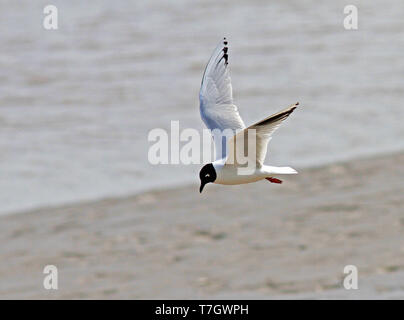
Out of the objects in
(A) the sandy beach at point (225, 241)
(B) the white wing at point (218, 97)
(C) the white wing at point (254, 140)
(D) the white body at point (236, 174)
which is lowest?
(A) the sandy beach at point (225, 241)

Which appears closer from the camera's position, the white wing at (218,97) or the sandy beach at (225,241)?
the white wing at (218,97)

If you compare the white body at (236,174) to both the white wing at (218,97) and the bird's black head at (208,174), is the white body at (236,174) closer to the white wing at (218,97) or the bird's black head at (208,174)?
the bird's black head at (208,174)

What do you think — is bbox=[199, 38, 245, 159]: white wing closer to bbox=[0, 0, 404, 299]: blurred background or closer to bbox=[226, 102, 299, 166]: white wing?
bbox=[226, 102, 299, 166]: white wing

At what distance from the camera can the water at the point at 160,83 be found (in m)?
13.4

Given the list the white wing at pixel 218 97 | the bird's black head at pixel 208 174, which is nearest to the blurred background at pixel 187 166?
the white wing at pixel 218 97

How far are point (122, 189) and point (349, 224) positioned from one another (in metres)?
2.92

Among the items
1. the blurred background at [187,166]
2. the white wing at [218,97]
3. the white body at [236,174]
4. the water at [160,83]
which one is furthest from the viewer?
the water at [160,83]

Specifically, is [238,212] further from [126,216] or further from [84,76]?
[84,76]

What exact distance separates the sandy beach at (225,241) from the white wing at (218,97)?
204 inches

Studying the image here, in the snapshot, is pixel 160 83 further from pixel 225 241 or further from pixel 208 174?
pixel 208 174

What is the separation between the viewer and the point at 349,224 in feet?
38.4

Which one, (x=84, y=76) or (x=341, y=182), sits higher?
(x=84, y=76)

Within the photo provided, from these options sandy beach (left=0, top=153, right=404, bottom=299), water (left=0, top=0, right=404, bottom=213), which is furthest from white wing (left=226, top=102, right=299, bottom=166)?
water (left=0, top=0, right=404, bottom=213)

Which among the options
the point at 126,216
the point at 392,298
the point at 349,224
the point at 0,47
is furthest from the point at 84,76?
the point at 392,298
